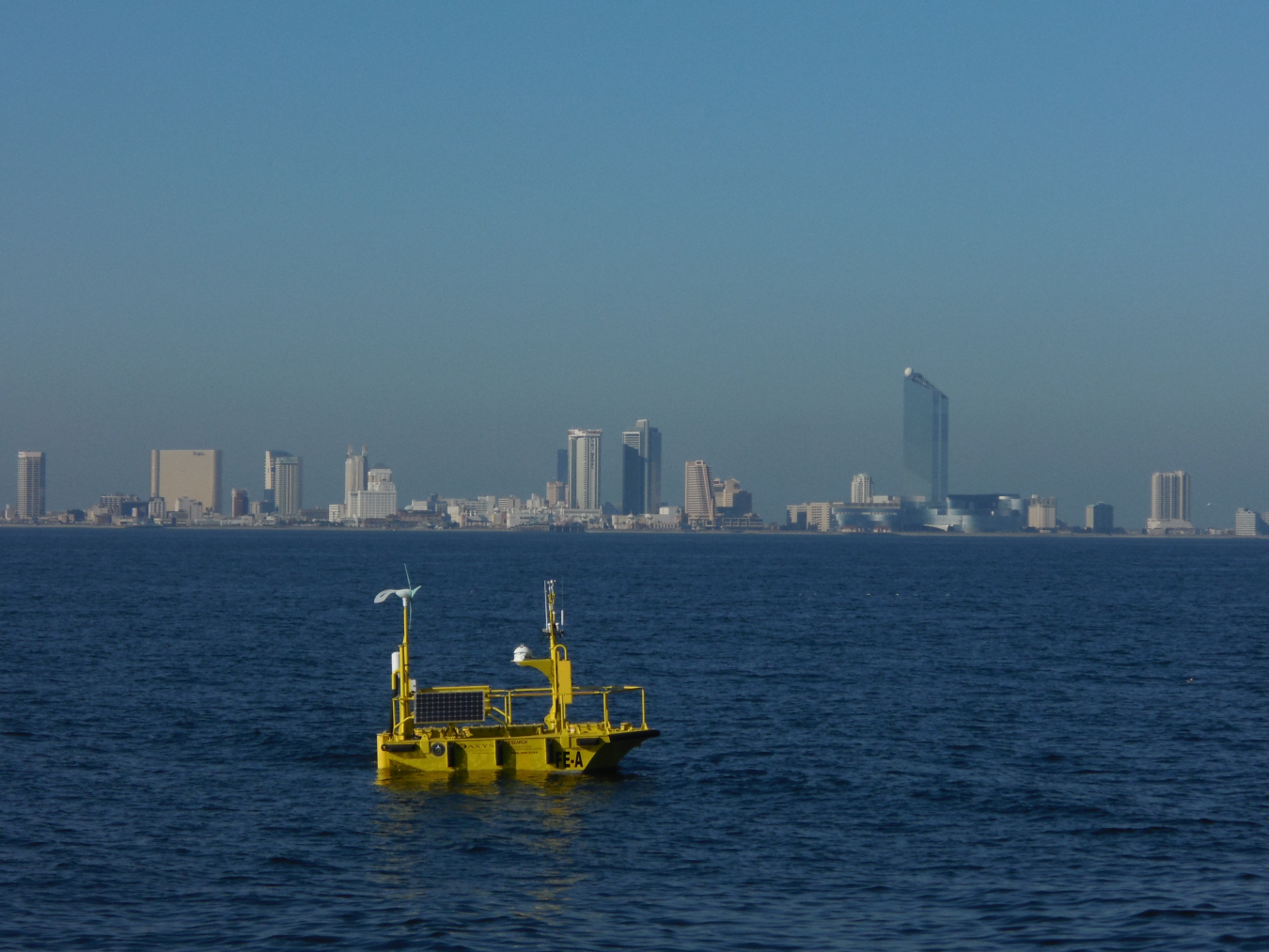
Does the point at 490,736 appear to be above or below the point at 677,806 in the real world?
above

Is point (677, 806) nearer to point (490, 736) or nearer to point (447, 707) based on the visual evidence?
point (490, 736)

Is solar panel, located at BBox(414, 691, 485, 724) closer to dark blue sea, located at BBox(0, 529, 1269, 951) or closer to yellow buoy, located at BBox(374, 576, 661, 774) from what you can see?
yellow buoy, located at BBox(374, 576, 661, 774)

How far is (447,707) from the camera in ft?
150

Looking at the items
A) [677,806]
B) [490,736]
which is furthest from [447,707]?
[677,806]

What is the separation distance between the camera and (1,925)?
29703 millimetres

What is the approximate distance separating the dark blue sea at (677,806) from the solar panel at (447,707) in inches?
99.4

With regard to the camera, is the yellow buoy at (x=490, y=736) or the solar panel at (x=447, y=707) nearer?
the yellow buoy at (x=490, y=736)

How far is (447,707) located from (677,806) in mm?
8730

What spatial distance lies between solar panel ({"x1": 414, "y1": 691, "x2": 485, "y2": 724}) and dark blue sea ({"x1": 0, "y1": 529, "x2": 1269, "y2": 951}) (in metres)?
2.53

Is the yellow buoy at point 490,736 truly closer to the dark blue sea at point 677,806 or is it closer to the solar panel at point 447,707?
the solar panel at point 447,707

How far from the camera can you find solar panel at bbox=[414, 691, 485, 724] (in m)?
45.6

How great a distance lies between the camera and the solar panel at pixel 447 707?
150 ft

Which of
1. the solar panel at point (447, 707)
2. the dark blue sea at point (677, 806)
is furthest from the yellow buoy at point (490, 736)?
the dark blue sea at point (677, 806)

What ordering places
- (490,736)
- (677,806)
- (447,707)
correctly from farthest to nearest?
(447,707)
(490,736)
(677,806)
